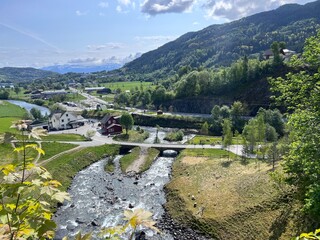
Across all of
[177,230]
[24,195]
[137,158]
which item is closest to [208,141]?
[137,158]

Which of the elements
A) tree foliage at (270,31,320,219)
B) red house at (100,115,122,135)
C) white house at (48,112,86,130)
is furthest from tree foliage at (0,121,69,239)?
white house at (48,112,86,130)

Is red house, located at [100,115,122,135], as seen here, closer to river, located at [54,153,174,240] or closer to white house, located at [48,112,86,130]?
white house, located at [48,112,86,130]

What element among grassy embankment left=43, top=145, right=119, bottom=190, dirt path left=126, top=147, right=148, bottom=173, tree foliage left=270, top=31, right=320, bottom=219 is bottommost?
dirt path left=126, top=147, right=148, bottom=173

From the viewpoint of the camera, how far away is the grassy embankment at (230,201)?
2858 centimetres

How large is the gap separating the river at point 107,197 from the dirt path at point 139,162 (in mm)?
1911

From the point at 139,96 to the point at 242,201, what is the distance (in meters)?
94.2

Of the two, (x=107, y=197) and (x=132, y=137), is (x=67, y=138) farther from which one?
(x=107, y=197)

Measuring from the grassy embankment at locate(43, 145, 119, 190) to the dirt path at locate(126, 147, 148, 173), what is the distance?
603 cm

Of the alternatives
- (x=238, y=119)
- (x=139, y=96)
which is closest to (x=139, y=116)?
(x=139, y=96)

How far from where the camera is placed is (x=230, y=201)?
34.2 metres

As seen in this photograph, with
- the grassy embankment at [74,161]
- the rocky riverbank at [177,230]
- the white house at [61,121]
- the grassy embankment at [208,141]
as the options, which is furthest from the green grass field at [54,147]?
the rocky riverbank at [177,230]

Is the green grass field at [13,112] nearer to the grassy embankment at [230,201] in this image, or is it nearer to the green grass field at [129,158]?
the green grass field at [129,158]

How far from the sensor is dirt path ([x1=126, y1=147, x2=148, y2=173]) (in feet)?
166

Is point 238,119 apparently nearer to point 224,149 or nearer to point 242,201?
point 224,149
